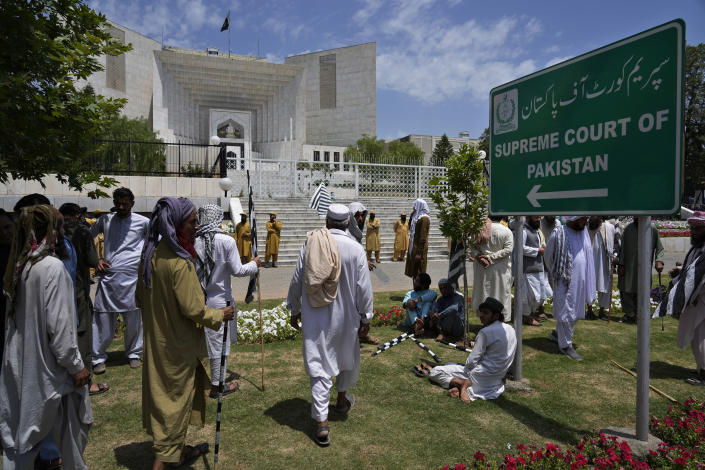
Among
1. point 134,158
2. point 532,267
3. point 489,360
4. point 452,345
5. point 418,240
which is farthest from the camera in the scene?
point 134,158

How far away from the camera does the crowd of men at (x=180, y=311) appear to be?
2.31 m

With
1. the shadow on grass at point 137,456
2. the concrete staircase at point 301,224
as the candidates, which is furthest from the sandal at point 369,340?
the concrete staircase at point 301,224

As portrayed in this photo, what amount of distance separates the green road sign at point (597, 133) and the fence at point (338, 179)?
1422cm

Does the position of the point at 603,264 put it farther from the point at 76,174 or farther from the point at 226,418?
the point at 76,174

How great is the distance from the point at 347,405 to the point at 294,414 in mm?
444

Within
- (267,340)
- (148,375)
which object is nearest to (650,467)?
(148,375)

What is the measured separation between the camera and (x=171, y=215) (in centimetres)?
262

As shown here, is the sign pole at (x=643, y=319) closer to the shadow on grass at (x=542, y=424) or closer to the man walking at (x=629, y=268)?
the shadow on grass at (x=542, y=424)

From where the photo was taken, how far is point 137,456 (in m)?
3.00

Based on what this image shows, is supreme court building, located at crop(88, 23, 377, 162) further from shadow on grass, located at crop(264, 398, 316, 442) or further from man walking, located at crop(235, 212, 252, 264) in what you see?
shadow on grass, located at crop(264, 398, 316, 442)

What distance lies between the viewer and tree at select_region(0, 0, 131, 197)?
3.30 meters

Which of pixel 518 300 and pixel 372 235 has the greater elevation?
pixel 372 235

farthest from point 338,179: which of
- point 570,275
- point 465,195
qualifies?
point 570,275

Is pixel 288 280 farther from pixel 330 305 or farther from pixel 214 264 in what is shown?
pixel 330 305
